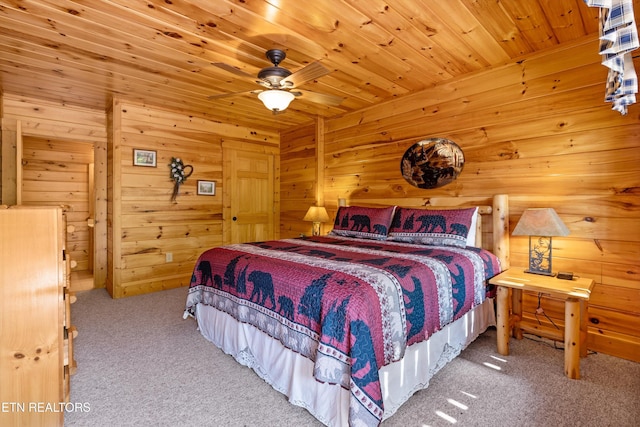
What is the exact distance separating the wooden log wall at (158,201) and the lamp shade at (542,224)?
384cm

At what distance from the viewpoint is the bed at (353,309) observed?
1466mm

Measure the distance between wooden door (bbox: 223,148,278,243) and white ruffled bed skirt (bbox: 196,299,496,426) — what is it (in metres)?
2.43

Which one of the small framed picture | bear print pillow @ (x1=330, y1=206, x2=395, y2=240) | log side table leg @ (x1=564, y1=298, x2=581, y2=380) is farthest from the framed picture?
log side table leg @ (x1=564, y1=298, x2=581, y2=380)

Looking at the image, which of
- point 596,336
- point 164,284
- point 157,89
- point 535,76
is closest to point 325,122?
point 157,89

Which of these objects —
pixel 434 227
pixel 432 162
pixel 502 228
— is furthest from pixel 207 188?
pixel 502 228

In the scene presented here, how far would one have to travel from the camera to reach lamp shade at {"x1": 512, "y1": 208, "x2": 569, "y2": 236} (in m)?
2.27

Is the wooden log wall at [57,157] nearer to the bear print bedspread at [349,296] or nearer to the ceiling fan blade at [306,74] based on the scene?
the bear print bedspread at [349,296]

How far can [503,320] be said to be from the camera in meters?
2.34

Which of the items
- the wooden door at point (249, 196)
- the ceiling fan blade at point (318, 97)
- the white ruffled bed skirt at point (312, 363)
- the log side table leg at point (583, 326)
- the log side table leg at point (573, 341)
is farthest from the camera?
the wooden door at point (249, 196)

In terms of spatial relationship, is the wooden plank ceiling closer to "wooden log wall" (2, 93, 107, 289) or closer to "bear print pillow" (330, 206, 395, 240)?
"wooden log wall" (2, 93, 107, 289)

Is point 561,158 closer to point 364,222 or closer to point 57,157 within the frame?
point 364,222

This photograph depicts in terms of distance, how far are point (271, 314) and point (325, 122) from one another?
3.38 metres

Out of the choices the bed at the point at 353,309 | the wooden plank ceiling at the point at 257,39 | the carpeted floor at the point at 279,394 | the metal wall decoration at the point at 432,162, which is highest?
the wooden plank ceiling at the point at 257,39

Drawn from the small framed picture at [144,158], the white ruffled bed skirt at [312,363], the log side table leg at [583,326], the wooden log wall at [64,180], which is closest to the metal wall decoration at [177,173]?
the small framed picture at [144,158]
